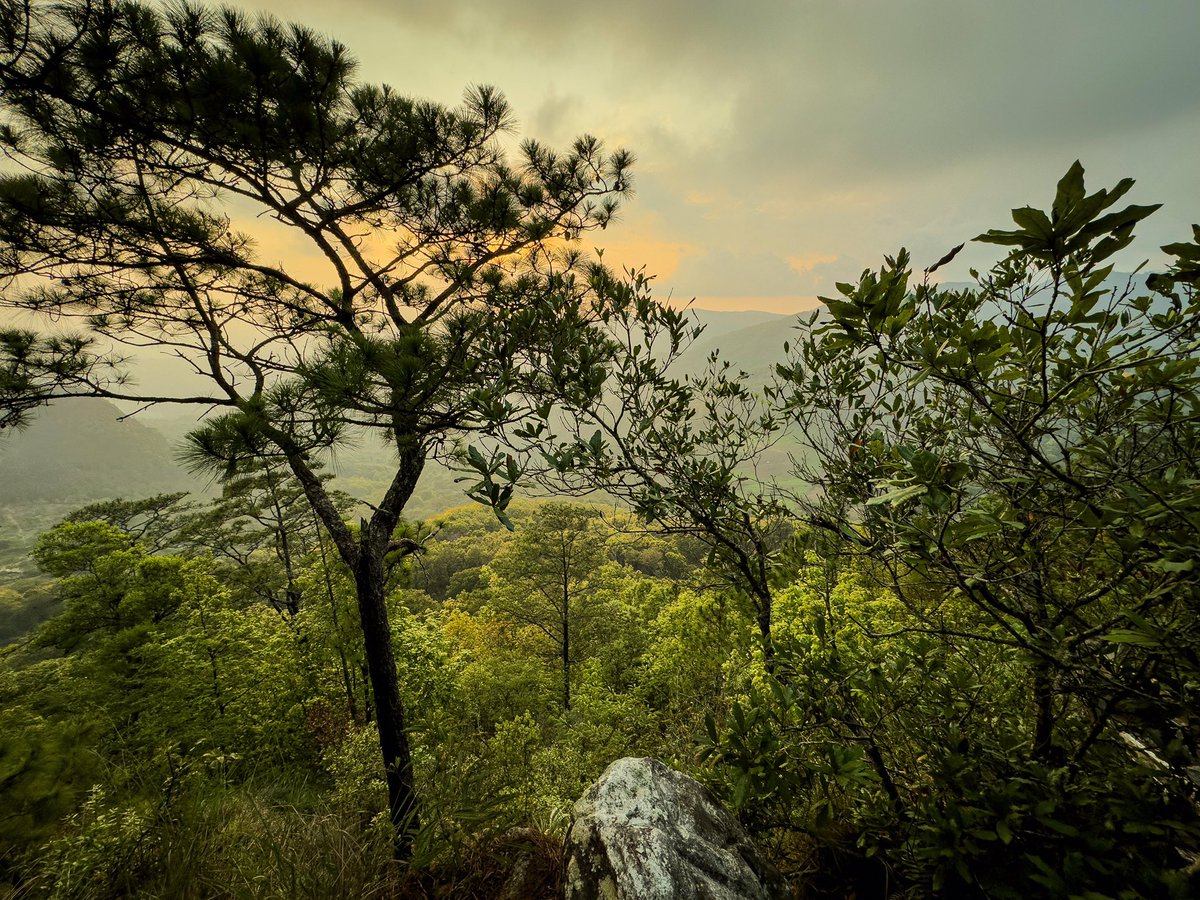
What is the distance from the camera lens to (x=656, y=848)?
2285mm

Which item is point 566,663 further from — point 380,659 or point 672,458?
point 672,458

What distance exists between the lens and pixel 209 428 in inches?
112

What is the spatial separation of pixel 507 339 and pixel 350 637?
11897 mm

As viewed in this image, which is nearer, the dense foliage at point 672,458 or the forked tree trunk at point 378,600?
the dense foliage at point 672,458

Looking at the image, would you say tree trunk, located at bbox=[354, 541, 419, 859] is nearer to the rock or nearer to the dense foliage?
the dense foliage

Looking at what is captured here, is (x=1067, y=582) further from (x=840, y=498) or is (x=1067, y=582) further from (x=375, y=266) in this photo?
(x=375, y=266)

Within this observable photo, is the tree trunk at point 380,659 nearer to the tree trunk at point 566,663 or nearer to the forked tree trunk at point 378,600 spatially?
the forked tree trunk at point 378,600

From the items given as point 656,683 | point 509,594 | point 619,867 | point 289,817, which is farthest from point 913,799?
point 509,594

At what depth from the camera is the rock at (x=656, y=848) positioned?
7.17 feet

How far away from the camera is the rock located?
2.19 m

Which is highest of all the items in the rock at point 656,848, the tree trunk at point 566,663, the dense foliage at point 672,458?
the dense foliage at point 672,458

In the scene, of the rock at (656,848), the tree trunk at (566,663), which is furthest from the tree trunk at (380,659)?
the tree trunk at (566,663)

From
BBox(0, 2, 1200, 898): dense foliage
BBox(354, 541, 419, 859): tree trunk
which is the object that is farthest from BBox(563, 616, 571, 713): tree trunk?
BBox(354, 541, 419, 859): tree trunk

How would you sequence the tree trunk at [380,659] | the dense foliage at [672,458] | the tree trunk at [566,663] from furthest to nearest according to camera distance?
the tree trunk at [566,663]
the tree trunk at [380,659]
the dense foliage at [672,458]
